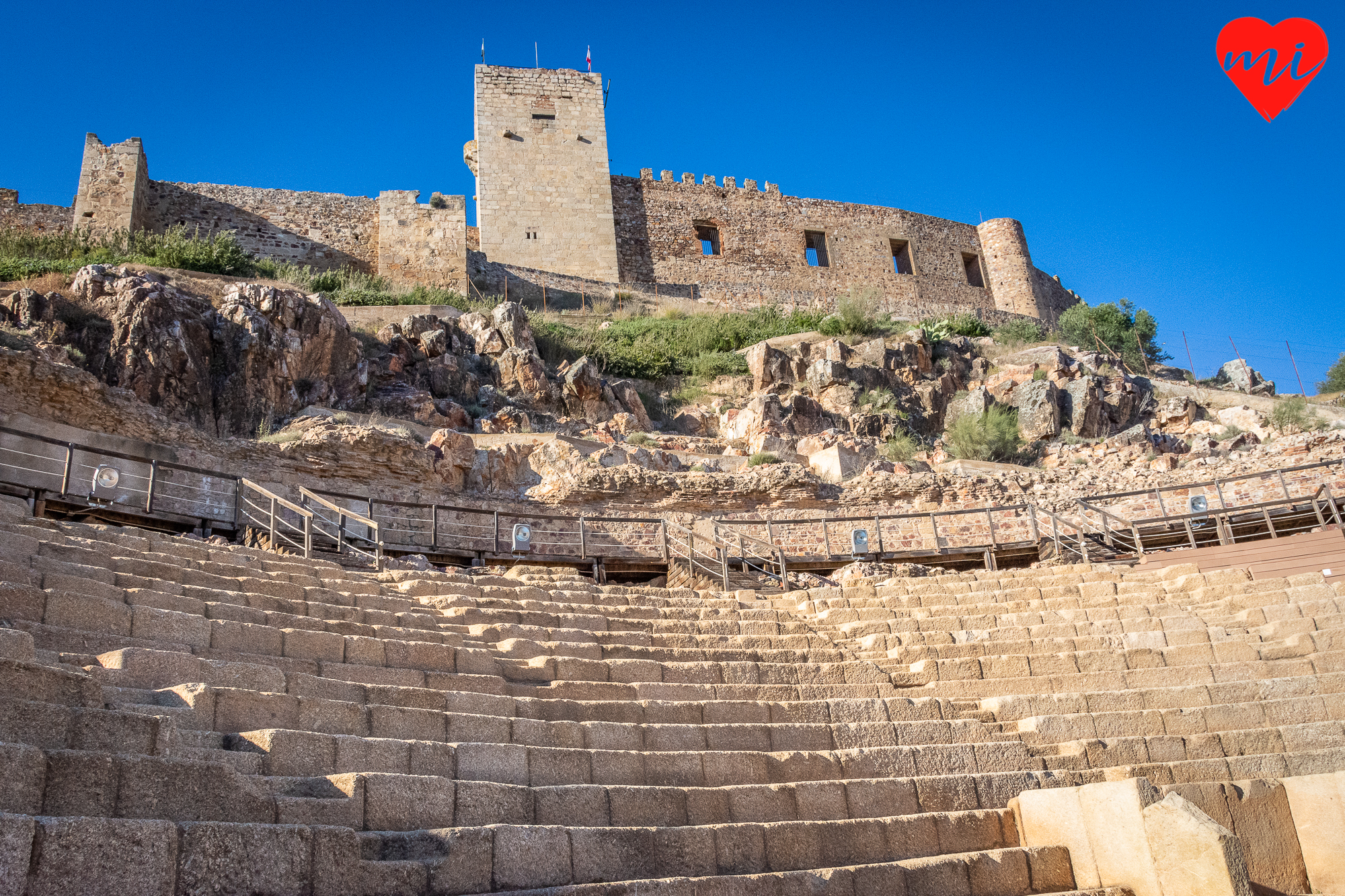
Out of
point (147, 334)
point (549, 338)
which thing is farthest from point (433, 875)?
point (549, 338)

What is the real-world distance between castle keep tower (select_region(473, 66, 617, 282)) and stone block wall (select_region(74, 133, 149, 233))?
28.9 ft

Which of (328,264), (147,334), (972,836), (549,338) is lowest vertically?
(972,836)

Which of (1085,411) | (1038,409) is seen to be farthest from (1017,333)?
(1038,409)

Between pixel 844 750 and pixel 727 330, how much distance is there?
2039cm

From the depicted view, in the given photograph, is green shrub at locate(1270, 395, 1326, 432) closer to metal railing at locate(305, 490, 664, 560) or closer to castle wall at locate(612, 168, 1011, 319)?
castle wall at locate(612, 168, 1011, 319)

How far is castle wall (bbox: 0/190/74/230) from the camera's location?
22.9 metres

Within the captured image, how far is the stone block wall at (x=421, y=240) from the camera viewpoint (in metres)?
26.0

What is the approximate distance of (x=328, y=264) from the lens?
87.1ft

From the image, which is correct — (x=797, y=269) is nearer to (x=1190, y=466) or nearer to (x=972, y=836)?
(x=1190, y=466)

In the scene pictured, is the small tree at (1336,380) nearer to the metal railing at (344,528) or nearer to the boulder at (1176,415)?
the boulder at (1176,415)

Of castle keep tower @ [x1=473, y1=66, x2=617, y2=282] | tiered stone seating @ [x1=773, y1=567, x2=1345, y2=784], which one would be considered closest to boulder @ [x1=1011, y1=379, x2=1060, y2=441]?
tiered stone seating @ [x1=773, y1=567, x2=1345, y2=784]

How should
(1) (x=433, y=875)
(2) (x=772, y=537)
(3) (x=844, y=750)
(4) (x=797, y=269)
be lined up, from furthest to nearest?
(4) (x=797, y=269)
(2) (x=772, y=537)
(3) (x=844, y=750)
(1) (x=433, y=875)

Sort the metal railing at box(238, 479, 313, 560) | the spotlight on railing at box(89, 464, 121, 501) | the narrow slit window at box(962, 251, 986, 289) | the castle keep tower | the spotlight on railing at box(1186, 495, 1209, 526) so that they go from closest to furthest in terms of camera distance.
Answer: 1. the spotlight on railing at box(89, 464, 121, 501)
2. the metal railing at box(238, 479, 313, 560)
3. the spotlight on railing at box(1186, 495, 1209, 526)
4. the castle keep tower
5. the narrow slit window at box(962, 251, 986, 289)

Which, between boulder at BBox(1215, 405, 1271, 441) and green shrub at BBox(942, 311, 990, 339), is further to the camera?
green shrub at BBox(942, 311, 990, 339)
